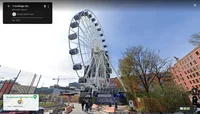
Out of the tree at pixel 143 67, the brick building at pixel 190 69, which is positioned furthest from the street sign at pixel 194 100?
the tree at pixel 143 67

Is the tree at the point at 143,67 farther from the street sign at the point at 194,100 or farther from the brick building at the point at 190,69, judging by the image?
the street sign at the point at 194,100

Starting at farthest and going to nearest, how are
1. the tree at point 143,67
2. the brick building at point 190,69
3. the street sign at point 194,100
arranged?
1. the tree at point 143,67
2. the brick building at point 190,69
3. the street sign at point 194,100

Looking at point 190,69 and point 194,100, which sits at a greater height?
point 190,69

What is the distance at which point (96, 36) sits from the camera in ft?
24.0

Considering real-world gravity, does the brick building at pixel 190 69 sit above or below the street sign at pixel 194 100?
above

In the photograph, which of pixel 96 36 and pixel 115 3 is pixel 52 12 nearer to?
pixel 115 3

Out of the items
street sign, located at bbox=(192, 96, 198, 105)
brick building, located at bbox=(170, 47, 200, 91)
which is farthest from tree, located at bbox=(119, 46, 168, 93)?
street sign, located at bbox=(192, 96, 198, 105)

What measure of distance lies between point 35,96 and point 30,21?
29.7 inches

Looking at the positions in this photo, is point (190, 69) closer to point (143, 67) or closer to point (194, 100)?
point (143, 67)

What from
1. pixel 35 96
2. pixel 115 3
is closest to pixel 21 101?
pixel 35 96

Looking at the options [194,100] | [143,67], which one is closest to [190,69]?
[143,67]

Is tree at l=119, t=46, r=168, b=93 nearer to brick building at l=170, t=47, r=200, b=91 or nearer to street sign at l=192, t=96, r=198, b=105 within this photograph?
brick building at l=170, t=47, r=200, b=91

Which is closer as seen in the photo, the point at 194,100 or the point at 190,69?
the point at 194,100

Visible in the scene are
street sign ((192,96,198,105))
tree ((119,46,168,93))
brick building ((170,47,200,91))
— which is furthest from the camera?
tree ((119,46,168,93))
